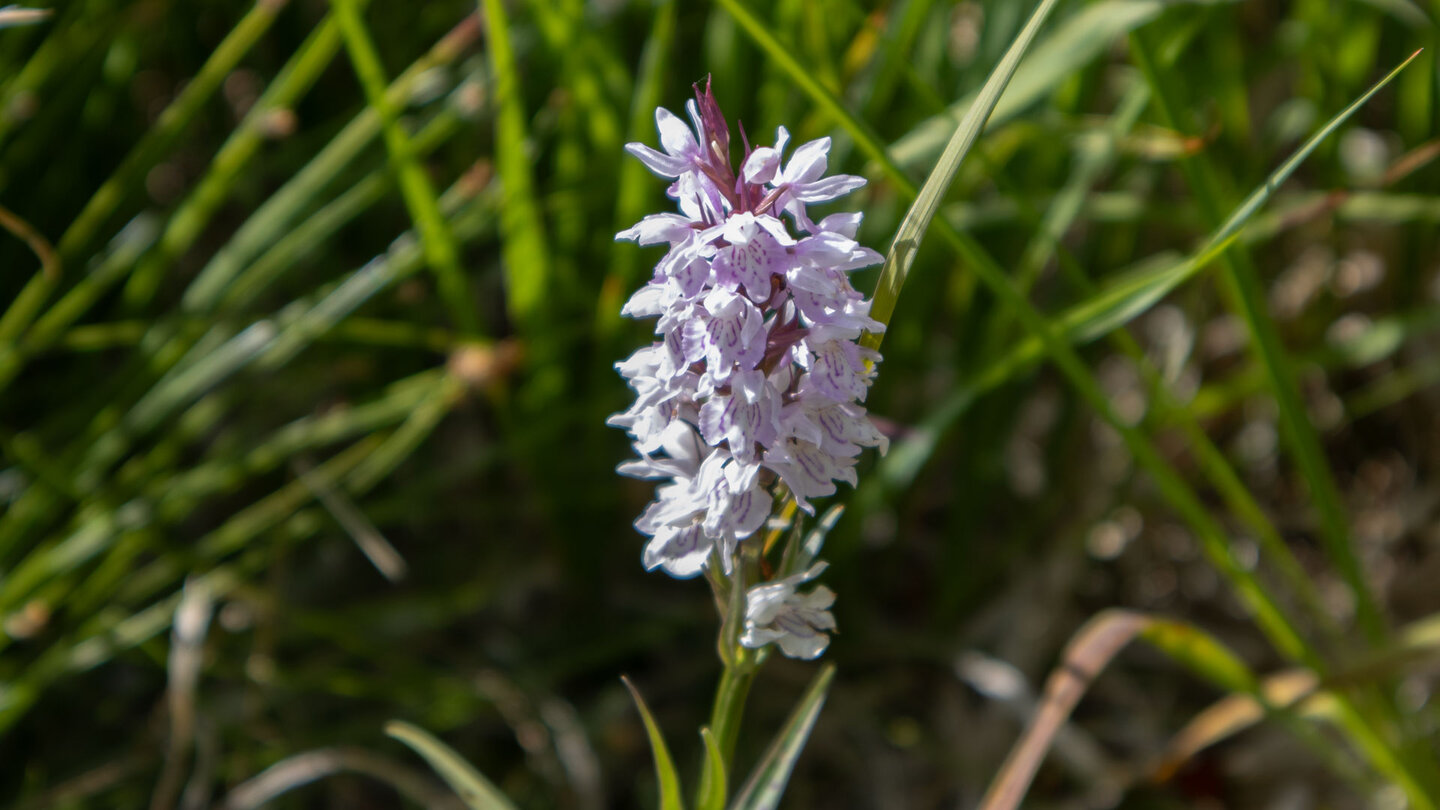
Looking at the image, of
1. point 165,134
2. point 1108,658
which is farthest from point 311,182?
point 1108,658

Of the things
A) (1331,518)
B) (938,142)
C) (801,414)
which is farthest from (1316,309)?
(801,414)

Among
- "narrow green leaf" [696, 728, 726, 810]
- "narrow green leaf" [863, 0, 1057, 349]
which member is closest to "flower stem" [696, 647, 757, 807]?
"narrow green leaf" [696, 728, 726, 810]

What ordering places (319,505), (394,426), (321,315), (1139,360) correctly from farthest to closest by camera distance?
(394,426) < (319,505) < (321,315) < (1139,360)

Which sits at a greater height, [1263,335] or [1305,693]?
[1263,335]

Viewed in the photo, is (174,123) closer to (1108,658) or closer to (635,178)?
(635,178)

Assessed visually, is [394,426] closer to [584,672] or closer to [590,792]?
[584,672]

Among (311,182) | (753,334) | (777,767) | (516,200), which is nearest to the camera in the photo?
(753,334)
